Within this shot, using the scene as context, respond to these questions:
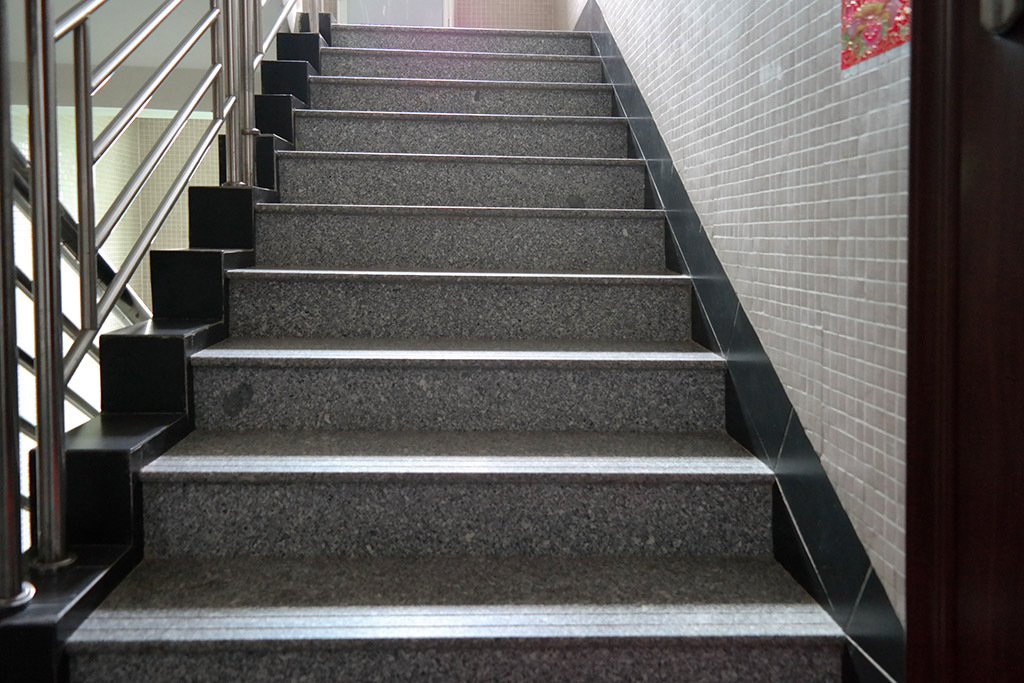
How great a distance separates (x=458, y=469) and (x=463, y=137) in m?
1.38

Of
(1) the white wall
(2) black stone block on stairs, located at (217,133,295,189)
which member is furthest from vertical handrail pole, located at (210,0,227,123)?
(1) the white wall

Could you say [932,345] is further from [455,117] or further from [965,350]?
[455,117]

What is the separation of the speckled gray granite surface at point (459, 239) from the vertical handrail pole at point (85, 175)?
24.6 inches

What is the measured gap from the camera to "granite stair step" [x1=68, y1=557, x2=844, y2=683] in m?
1.09

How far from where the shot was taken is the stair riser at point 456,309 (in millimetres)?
1806

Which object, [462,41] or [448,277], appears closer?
[448,277]

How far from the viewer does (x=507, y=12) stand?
4934 millimetres

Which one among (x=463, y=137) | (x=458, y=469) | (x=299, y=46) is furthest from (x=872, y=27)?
(x=299, y=46)

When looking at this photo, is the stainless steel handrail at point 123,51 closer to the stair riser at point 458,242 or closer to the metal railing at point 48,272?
the metal railing at point 48,272

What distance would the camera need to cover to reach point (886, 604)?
1.01 m

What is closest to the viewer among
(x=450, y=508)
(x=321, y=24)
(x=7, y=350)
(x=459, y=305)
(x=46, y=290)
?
(x=7, y=350)

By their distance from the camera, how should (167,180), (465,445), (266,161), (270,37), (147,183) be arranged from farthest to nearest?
(167,180) < (147,183) < (270,37) < (266,161) < (465,445)

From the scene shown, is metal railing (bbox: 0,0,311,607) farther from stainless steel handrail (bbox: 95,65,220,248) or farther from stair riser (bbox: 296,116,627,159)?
stair riser (bbox: 296,116,627,159)

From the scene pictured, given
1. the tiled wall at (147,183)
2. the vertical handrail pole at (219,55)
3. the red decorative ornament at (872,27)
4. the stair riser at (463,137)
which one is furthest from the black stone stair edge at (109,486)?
the tiled wall at (147,183)
